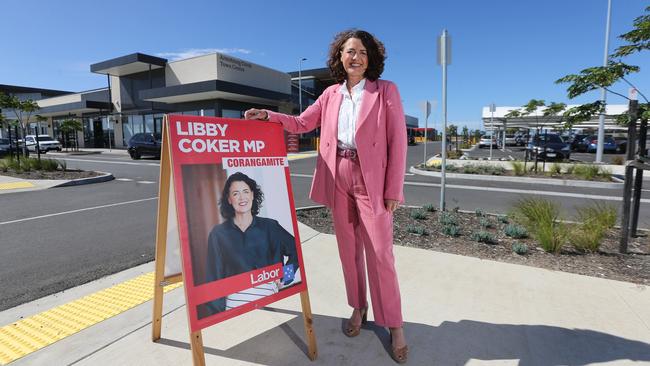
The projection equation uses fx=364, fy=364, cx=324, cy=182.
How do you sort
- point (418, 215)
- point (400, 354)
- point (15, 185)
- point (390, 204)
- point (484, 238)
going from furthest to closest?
point (15, 185) → point (418, 215) → point (484, 238) → point (390, 204) → point (400, 354)

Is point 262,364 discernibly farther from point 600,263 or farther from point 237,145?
point 600,263

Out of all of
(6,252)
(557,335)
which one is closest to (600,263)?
(557,335)

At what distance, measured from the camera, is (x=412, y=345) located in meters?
2.39

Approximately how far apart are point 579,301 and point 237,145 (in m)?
2.94

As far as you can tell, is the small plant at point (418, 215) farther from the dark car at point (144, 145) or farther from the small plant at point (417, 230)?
the dark car at point (144, 145)

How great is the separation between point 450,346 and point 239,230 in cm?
155

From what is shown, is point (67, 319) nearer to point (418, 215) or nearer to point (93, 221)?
point (93, 221)

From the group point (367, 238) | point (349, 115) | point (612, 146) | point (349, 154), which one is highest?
point (349, 115)

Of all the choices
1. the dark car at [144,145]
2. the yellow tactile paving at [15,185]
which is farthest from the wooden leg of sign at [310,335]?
the dark car at [144,145]

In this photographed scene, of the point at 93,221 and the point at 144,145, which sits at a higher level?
the point at 144,145

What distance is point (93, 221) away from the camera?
606 cm

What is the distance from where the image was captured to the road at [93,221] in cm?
375

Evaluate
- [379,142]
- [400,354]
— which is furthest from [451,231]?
[379,142]

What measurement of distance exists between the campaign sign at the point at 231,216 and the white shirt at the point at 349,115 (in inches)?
16.6
